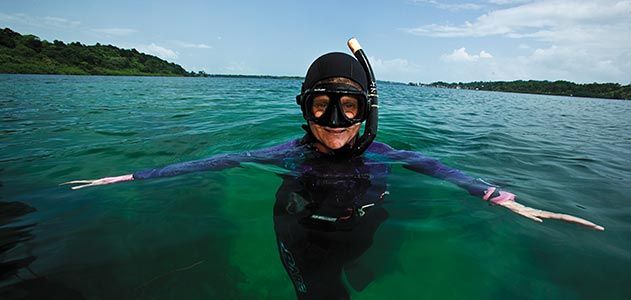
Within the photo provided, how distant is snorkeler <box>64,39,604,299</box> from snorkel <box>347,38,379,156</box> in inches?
0.4

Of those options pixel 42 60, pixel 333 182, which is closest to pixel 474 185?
pixel 333 182

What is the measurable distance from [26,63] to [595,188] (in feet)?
242

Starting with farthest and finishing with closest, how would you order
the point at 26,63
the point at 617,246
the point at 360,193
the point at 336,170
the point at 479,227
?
the point at 26,63, the point at 336,170, the point at 360,193, the point at 479,227, the point at 617,246

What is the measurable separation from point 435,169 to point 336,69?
156cm

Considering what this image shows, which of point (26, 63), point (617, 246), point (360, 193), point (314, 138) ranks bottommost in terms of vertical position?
point (617, 246)

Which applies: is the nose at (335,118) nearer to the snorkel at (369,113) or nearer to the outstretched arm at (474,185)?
the snorkel at (369,113)

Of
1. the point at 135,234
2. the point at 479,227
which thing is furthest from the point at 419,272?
the point at 135,234

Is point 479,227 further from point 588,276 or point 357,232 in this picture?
point 357,232

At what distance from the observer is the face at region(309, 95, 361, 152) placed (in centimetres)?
278

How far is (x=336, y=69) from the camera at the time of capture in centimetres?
282

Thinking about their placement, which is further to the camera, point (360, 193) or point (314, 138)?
point (314, 138)

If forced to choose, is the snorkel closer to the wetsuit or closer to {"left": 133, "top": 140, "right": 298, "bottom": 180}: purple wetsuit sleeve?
the wetsuit

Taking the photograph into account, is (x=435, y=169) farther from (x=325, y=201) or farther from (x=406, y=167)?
(x=325, y=201)

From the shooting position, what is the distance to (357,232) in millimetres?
2371
